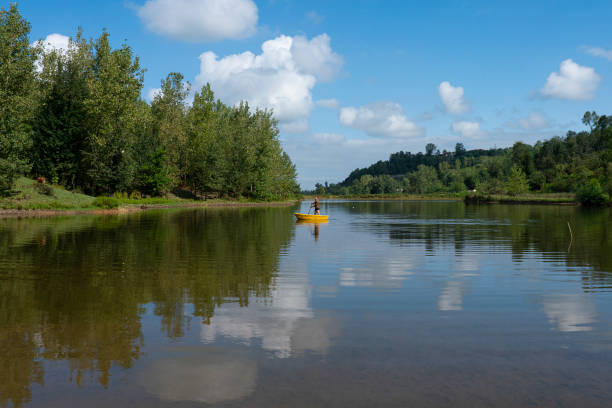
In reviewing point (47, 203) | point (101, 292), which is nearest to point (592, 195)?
point (47, 203)

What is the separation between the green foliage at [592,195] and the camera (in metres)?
97.2

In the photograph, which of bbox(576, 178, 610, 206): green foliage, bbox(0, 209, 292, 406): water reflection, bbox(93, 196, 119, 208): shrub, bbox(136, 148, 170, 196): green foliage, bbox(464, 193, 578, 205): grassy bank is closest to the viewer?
bbox(0, 209, 292, 406): water reflection

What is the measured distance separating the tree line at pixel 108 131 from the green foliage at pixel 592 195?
6998 cm

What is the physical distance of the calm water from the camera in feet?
19.5

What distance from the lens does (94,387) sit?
19.8 feet

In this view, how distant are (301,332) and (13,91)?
54.9 meters

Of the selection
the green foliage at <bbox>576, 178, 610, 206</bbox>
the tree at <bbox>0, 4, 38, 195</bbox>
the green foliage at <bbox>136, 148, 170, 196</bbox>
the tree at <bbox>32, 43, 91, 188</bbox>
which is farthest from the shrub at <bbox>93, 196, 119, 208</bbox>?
the green foliage at <bbox>576, 178, 610, 206</bbox>

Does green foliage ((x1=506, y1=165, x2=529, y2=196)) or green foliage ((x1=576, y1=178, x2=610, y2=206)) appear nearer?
green foliage ((x1=576, y1=178, x2=610, y2=206))

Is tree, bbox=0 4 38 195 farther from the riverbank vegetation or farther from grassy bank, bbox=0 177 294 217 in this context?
the riverbank vegetation

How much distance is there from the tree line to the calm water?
41338 millimetres

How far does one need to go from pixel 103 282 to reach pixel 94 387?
311 inches

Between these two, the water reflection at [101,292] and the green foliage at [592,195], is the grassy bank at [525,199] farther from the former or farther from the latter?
the water reflection at [101,292]

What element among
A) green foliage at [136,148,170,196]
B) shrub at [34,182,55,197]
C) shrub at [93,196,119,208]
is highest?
green foliage at [136,148,170,196]

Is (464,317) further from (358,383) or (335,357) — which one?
(358,383)
